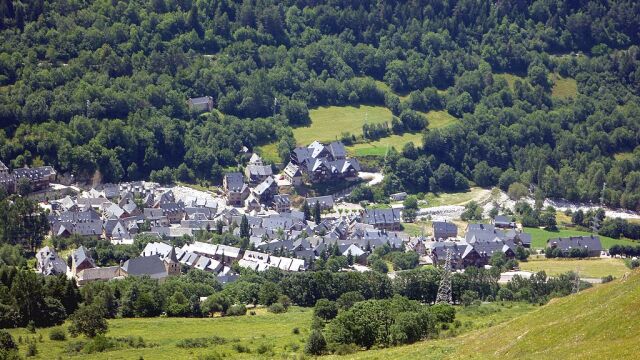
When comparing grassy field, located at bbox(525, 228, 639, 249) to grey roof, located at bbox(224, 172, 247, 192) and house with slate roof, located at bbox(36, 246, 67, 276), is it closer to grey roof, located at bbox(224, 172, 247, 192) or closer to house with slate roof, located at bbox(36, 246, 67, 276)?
grey roof, located at bbox(224, 172, 247, 192)

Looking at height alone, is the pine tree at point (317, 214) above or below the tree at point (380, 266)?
above

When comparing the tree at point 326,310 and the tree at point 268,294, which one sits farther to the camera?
the tree at point 268,294

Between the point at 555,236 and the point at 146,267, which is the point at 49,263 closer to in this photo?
the point at 146,267

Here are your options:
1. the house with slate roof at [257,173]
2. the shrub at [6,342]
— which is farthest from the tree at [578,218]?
the shrub at [6,342]

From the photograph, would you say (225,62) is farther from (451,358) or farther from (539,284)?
(451,358)

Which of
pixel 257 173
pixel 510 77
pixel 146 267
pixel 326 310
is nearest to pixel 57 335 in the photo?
pixel 326 310

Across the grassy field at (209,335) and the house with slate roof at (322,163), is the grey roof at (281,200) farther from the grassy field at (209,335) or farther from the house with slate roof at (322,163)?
the grassy field at (209,335)

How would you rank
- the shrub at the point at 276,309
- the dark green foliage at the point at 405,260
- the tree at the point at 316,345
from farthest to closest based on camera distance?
the dark green foliage at the point at 405,260, the shrub at the point at 276,309, the tree at the point at 316,345
